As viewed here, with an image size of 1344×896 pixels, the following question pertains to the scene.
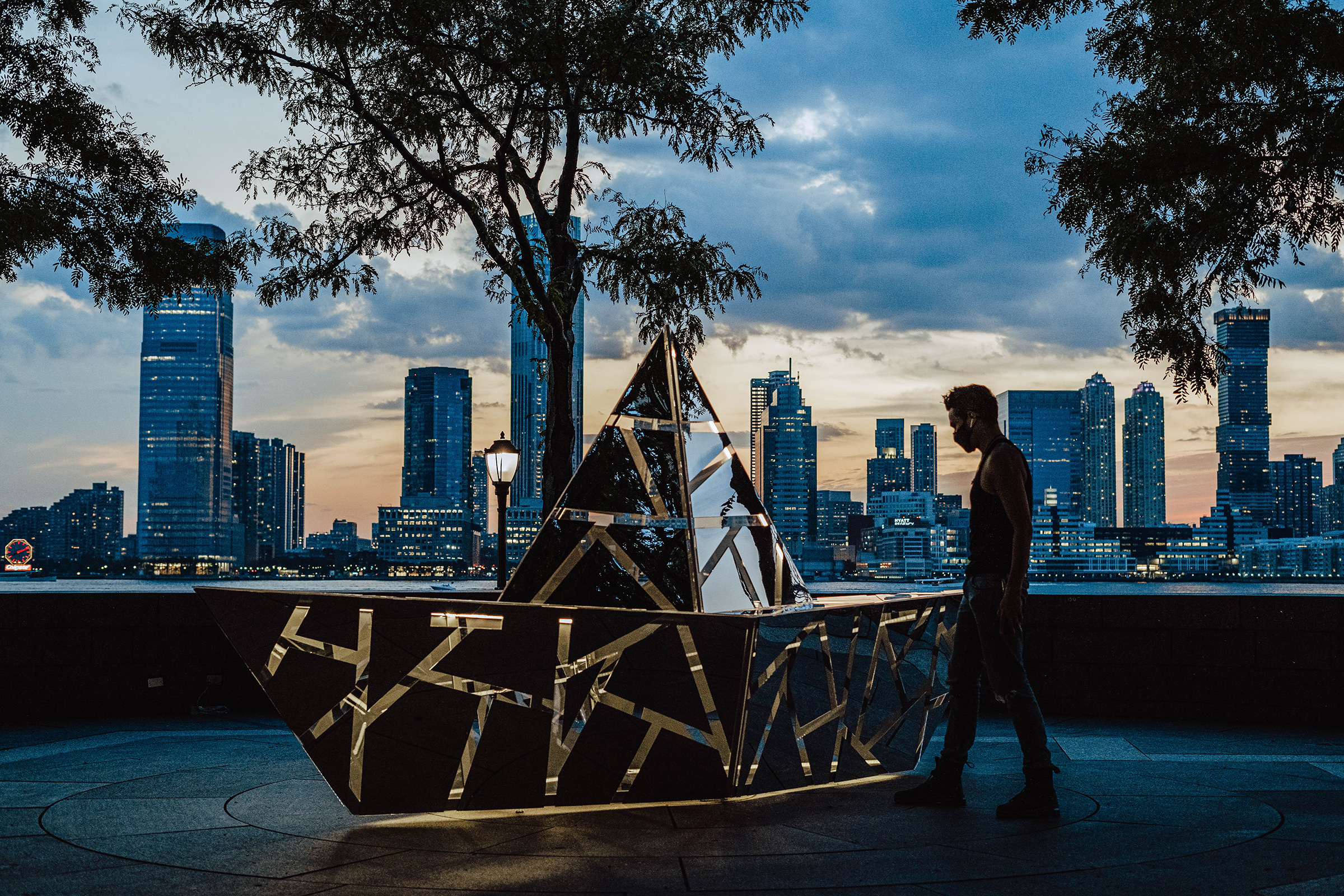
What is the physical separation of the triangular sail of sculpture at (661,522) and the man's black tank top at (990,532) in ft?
5.18

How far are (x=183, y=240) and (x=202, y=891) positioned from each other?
29.3 feet

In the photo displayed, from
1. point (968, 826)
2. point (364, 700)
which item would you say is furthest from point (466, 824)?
point (968, 826)

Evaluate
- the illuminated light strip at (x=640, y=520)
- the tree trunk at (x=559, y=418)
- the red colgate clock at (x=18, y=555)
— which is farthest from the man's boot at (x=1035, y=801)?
the red colgate clock at (x=18, y=555)

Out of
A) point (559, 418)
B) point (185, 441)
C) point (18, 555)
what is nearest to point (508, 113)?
point (559, 418)

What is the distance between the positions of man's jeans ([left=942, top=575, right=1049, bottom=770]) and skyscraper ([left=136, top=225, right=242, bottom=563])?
112 meters

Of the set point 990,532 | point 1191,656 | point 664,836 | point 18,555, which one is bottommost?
point 18,555

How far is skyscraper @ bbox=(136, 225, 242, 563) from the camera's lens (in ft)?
379

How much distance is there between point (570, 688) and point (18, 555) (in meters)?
105

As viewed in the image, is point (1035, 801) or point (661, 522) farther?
point (661, 522)

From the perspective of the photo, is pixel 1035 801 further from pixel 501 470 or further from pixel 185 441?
pixel 185 441

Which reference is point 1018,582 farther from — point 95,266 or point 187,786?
point 95,266

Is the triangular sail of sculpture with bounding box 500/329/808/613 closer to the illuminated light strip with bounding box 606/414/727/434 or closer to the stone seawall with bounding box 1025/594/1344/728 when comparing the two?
the illuminated light strip with bounding box 606/414/727/434

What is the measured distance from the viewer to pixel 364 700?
4383 mm

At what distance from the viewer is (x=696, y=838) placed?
168 inches
